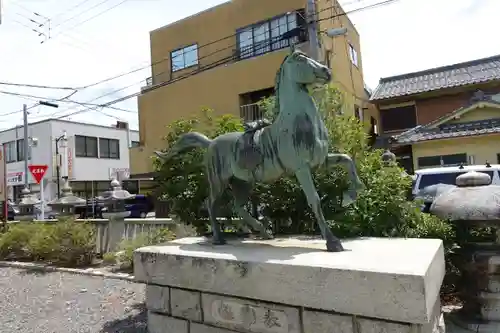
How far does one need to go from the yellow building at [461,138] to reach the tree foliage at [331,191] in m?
9.86

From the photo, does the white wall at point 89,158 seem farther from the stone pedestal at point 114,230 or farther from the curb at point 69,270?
the stone pedestal at point 114,230

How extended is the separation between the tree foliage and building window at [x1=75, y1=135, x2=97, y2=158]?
24347mm

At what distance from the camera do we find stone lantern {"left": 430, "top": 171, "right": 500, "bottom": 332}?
3.42 meters

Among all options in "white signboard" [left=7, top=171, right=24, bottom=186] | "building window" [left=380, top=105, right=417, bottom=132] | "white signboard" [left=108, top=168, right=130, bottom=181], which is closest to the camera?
"building window" [left=380, top=105, right=417, bottom=132]

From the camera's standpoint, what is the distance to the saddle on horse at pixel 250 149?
348 centimetres

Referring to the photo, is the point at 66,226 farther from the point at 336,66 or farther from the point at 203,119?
the point at 336,66

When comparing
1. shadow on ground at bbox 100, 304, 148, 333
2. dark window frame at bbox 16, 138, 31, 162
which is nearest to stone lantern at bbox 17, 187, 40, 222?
shadow on ground at bbox 100, 304, 148, 333

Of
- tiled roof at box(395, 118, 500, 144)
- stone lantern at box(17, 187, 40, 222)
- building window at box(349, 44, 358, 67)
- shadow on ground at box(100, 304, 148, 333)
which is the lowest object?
shadow on ground at box(100, 304, 148, 333)

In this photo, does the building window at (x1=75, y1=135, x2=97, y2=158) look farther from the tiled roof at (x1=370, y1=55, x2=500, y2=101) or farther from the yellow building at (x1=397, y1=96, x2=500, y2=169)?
the yellow building at (x1=397, y1=96, x2=500, y2=169)

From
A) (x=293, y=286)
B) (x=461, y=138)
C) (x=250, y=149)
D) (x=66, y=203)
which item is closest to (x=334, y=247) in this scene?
(x=293, y=286)

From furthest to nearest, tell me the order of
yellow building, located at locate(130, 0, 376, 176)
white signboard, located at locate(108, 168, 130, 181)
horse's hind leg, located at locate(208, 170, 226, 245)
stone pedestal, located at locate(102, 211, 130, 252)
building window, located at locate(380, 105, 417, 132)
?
1. white signboard, located at locate(108, 168, 130, 181)
2. building window, located at locate(380, 105, 417, 132)
3. yellow building, located at locate(130, 0, 376, 176)
4. stone pedestal, located at locate(102, 211, 130, 252)
5. horse's hind leg, located at locate(208, 170, 226, 245)

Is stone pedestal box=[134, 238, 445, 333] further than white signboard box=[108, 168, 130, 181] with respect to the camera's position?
No

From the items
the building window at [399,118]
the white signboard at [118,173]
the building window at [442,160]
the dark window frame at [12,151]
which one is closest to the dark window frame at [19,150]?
the dark window frame at [12,151]

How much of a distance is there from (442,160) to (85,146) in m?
23.8
